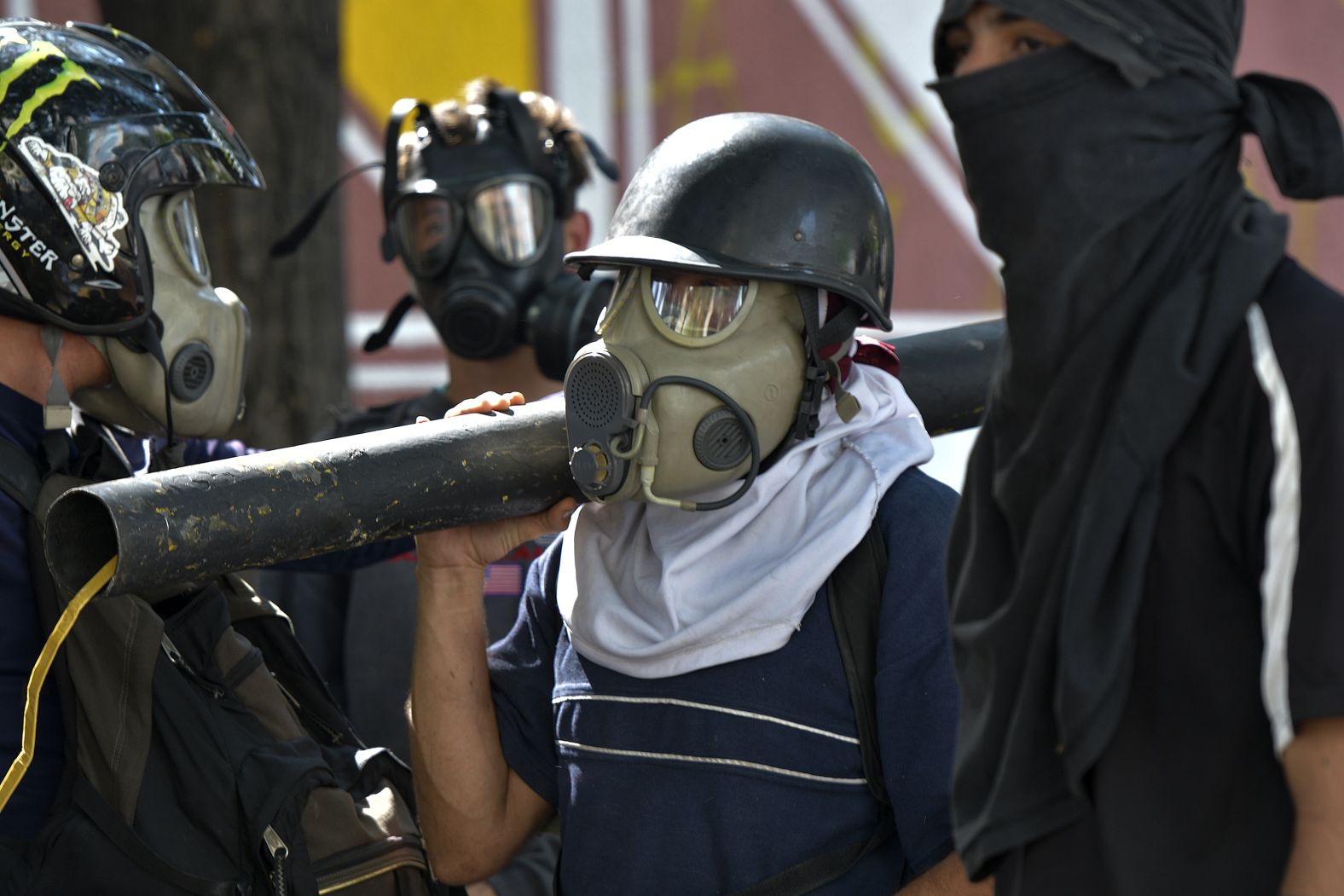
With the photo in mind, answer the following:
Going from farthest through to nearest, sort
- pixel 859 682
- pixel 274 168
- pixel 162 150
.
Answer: pixel 274 168 < pixel 162 150 < pixel 859 682

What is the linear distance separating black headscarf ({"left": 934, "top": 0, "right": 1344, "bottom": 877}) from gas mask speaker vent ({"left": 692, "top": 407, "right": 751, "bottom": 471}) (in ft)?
2.30

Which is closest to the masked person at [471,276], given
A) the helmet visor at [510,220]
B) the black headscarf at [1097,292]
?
the helmet visor at [510,220]

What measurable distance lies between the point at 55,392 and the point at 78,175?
0.36 m

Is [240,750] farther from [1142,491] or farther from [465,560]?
[1142,491]

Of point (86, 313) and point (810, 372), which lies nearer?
point (810, 372)

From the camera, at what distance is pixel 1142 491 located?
1.50m

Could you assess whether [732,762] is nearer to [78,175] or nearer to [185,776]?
[185,776]

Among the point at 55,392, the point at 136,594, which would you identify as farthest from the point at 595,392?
the point at 55,392

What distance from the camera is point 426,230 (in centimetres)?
393

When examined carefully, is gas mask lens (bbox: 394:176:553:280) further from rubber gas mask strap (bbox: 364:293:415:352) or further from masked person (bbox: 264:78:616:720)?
rubber gas mask strap (bbox: 364:293:415:352)

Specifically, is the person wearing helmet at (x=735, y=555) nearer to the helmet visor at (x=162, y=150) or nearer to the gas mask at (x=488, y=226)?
the helmet visor at (x=162, y=150)

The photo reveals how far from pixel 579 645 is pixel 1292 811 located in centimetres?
118

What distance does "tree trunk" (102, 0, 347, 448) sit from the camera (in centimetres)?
466

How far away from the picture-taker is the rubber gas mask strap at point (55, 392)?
8.59 ft
